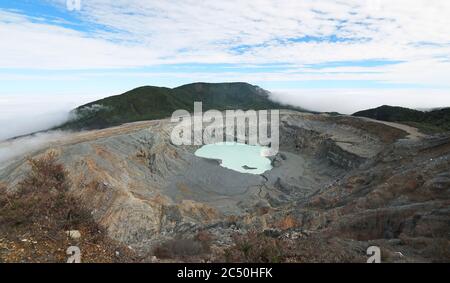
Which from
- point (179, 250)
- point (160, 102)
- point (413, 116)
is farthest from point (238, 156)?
point (160, 102)

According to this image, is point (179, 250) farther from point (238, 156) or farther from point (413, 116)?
point (413, 116)

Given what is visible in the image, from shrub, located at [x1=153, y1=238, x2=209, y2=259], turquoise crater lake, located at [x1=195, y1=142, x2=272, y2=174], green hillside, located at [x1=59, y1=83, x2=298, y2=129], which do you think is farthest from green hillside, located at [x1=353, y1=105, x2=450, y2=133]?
green hillside, located at [x1=59, y1=83, x2=298, y2=129]

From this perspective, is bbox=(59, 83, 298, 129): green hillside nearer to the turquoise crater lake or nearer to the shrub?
the turquoise crater lake

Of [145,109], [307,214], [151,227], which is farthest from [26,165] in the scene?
[145,109]

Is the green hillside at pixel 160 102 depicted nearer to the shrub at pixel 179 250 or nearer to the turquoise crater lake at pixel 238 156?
the turquoise crater lake at pixel 238 156

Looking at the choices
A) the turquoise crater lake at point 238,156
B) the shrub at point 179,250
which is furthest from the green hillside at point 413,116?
the shrub at point 179,250
